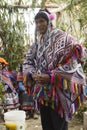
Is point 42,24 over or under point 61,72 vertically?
over

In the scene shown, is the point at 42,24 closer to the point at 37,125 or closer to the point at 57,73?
the point at 57,73

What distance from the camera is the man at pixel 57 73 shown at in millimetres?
2930

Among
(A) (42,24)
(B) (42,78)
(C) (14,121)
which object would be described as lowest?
(C) (14,121)

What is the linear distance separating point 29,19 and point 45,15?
12.1ft

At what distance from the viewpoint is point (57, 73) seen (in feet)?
9.60

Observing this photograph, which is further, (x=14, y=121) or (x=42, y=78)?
(x=14, y=121)

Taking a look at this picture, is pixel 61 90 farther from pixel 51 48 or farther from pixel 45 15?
pixel 45 15

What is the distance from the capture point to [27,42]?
6.96 m

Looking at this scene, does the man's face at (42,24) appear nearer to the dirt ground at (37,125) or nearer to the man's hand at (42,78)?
the man's hand at (42,78)

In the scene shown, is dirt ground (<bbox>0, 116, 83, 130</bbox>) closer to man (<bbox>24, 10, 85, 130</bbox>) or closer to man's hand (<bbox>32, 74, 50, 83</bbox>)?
man (<bbox>24, 10, 85, 130</bbox>)

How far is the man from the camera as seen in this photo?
2.93 metres

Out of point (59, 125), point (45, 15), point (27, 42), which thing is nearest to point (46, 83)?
point (59, 125)

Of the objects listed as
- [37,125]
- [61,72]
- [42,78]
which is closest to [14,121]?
[42,78]

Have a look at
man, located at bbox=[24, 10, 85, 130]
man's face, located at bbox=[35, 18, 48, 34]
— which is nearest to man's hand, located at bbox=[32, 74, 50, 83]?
man, located at bbox=[24, 10, 85, 130]
